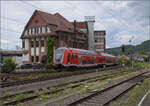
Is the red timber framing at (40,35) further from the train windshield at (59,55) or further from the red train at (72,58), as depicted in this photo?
the train windshield at (59,55)

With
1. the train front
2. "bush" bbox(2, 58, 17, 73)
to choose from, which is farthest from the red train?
"bush" bbox(2, 58, 17, 73)

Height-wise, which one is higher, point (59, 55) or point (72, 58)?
point (59, 55)

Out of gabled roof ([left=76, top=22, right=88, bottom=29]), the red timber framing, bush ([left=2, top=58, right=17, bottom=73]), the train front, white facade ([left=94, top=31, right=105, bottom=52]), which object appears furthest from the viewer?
white facade ([left=94, top=31, right=105, bottom=52])

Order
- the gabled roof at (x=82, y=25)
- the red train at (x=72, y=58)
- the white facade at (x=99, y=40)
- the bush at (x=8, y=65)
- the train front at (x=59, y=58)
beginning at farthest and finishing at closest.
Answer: the white facade at (x=99, y=40) < the gabled roof at (x=82, y=25) < the bush at (x=8, y=65) < the train front at (x=59, y=58) < the red train at (x=72, y=58)

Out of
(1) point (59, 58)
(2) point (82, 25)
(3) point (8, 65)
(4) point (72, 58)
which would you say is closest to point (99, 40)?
(2) point (82, 25)

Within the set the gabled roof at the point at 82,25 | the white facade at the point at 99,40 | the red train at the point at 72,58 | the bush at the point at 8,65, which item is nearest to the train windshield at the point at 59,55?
the red train at the point at 72,58

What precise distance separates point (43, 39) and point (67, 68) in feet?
82.4

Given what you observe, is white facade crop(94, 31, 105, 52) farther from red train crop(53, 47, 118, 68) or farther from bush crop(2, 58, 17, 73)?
bush crop(2, 58, 17, 73)

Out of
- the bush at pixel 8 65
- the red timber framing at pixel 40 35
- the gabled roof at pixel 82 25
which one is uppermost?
the gabled roof at pixel 82 25

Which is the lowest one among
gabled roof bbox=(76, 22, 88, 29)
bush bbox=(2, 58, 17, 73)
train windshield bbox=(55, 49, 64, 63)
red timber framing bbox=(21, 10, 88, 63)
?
bush bbox=(2, 58, 17, 73)

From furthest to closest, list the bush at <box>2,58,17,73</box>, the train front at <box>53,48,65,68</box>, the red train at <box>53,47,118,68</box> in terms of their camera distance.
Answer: the bush at <box>2,58,17,73</box>, the train front at <box>53,48,65,68</box>, the red train at <box>53,47,118,68</box>

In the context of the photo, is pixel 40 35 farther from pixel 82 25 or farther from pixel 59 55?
pixel 59 55

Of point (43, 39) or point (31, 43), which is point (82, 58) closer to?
point (43, 39)

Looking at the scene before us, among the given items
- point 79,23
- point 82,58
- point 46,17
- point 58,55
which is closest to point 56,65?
point 58,55
